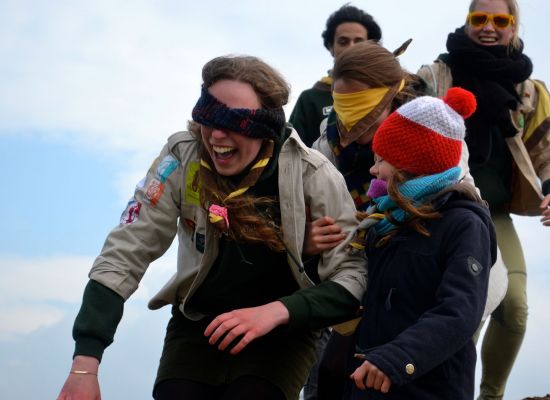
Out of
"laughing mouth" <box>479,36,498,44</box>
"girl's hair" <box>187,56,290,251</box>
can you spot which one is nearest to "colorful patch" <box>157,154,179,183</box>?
"girl's hair" <box>187,56,290,251</box>

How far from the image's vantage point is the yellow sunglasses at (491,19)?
604 cm

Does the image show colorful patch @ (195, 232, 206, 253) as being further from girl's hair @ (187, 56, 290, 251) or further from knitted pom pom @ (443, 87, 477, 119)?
knitted pom pom @ (443, 87, 477, 119)

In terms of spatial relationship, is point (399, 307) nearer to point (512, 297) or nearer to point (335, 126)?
point (335, 126)

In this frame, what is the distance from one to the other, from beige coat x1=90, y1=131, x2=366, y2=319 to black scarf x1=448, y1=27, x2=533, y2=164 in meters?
1.60

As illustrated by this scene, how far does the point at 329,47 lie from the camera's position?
6789mm

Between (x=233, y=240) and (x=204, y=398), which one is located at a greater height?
(x=233, y=240)

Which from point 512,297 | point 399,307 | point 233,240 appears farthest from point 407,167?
point 512,297

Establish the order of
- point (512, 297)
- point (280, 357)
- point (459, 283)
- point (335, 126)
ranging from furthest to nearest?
point (512, 297), point (335, 126), point (280, 357), point (459, 283)

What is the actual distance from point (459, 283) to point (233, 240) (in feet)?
3.75

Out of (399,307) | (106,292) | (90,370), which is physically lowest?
(399,307)

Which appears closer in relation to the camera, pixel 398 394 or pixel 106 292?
pixel 398 394

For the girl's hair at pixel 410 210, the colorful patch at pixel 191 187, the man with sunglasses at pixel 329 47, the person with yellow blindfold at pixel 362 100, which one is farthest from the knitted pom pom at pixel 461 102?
the man with sunglasses at pixel 329 47

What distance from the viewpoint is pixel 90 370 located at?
13.2 feet

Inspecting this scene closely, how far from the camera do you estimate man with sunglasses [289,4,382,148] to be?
246 inches
